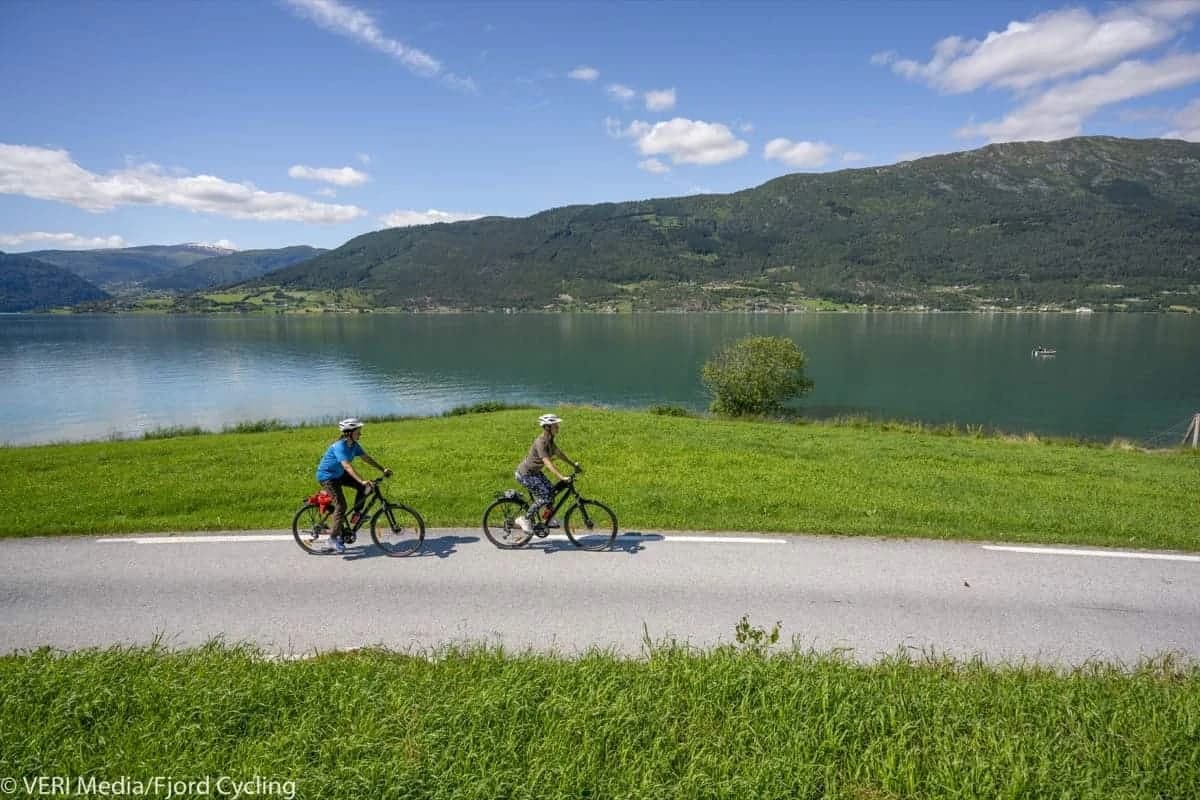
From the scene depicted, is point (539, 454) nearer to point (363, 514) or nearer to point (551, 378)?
point (363, 514)

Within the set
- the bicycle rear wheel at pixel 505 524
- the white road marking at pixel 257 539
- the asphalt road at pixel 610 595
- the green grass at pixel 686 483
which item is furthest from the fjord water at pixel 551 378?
the bicycle rear wheel at pixel 505 524

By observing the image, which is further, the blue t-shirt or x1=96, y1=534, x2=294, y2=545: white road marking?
x1=96, y1=534, x2=294, y2=545: white road marking

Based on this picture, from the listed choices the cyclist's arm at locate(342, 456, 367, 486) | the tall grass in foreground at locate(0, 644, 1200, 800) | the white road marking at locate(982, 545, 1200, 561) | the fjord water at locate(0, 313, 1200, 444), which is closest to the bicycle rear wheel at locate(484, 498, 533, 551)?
the cyclist's arm at locate(342, 456, 367, 486)

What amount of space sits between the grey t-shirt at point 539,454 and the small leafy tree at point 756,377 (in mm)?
42617

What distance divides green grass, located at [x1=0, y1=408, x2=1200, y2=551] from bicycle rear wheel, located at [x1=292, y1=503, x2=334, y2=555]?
4.78ft

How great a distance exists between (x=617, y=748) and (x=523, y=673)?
1.45 m

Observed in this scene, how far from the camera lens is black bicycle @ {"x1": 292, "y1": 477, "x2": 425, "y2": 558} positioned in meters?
11.3

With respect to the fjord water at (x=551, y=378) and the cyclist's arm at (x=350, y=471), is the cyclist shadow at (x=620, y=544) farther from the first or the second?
the fjord water at (x=551, y=378)

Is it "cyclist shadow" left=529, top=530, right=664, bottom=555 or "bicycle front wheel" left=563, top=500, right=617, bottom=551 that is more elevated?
"bicycle front wheel" left=563, top=500, right=617, bottom=551

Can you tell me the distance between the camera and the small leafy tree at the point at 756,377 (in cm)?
5300

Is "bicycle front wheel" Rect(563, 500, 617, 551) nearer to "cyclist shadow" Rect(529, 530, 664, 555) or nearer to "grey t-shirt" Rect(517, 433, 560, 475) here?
"cyclist shadow" Rect(529, 530, 664, 555)

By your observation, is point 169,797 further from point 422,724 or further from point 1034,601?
point 1034,601

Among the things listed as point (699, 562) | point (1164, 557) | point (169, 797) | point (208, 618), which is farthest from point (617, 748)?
point (1164, 557)

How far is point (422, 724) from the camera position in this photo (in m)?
5.36
